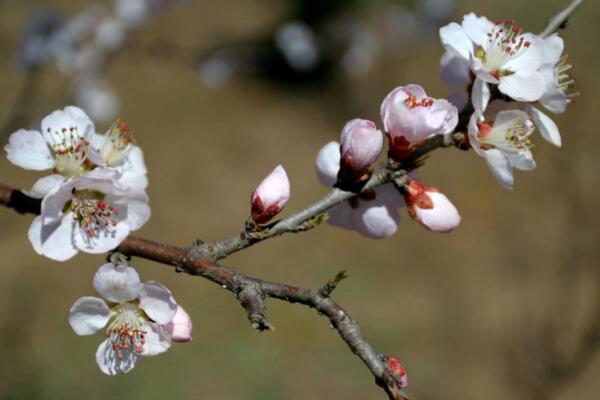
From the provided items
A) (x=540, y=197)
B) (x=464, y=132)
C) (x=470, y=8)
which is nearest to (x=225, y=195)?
(x=540, y=197)

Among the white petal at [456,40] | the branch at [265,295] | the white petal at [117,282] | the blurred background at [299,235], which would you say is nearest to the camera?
the branch at [265,295]

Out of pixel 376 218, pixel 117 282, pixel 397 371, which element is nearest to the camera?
pixel 397 371

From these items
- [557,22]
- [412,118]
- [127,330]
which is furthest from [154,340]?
[557,22]

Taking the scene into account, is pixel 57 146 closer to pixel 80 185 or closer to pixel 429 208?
pixel 80 185

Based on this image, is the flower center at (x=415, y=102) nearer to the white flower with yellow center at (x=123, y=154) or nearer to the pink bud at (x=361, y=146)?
the pink bud at (x=361, y=146)

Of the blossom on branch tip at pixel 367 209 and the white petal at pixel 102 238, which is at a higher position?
the blossom on branch tip at pixel 367 209

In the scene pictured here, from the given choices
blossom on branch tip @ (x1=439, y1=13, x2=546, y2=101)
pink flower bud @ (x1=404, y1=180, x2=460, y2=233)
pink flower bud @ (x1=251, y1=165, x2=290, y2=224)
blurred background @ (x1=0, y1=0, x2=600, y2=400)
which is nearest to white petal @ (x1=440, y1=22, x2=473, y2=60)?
blossom on branch tip @ (x1=439, y1=13, x2=546, y2=101)

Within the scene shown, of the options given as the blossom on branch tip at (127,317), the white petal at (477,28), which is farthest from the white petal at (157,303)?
the white petal at (477,28)
